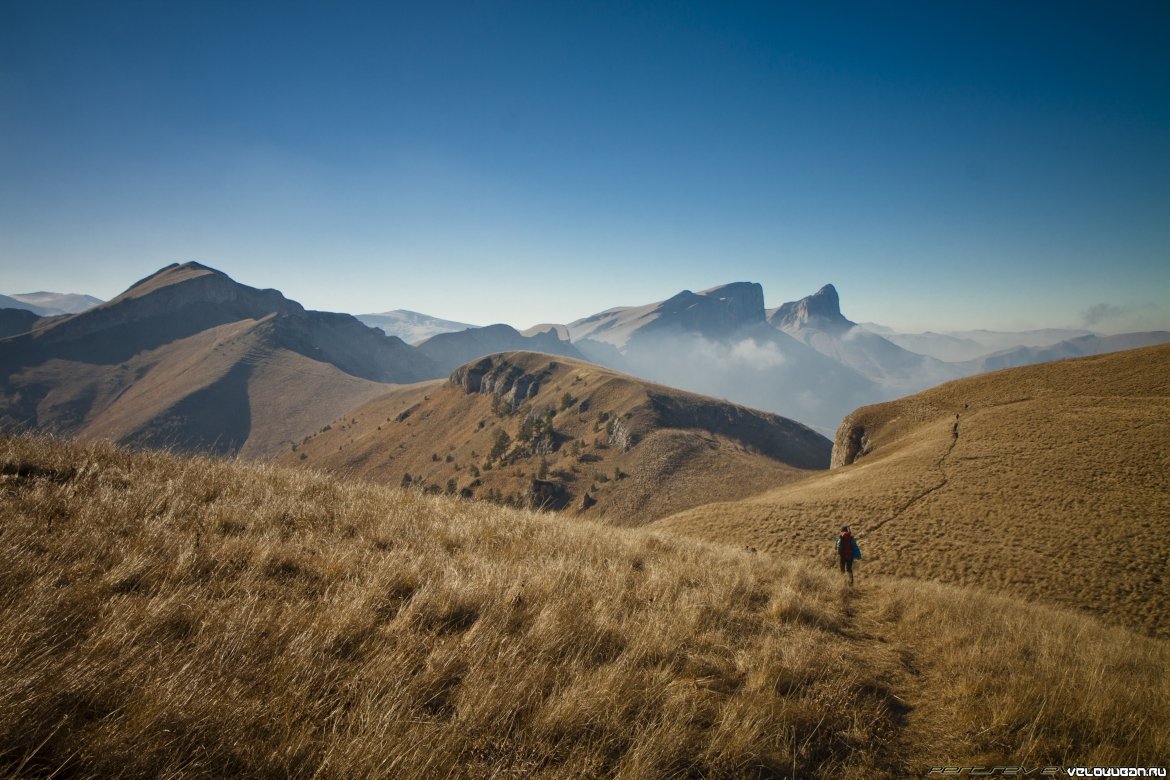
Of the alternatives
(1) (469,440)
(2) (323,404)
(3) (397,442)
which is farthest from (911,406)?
(2) (323,404)

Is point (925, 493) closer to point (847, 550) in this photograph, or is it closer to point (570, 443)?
point (847, 550)

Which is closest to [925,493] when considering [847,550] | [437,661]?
[847,550]

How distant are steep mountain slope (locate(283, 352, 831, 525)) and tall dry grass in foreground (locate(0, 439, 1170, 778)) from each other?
126 ft

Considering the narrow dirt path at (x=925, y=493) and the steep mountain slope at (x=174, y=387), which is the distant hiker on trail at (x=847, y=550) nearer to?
the narrow dirt path at (x=925, y=493)

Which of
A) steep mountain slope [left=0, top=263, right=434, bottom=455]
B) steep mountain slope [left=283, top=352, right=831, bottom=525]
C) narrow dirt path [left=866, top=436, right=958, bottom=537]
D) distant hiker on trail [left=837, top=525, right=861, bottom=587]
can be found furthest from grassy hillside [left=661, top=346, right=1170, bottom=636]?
steep mountain slope [left=0, top=263, right=434, bottom=455]

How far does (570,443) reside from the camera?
81312 millimetres

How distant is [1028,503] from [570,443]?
64914mm

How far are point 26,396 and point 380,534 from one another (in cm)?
24270

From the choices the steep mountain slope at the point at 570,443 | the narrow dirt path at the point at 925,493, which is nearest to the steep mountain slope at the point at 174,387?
the steep mountain slope at the point at 570,443

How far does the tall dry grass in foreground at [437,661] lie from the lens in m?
2.32

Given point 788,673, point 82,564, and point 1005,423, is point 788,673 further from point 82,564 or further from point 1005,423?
point 1005,423

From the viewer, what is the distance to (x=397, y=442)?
10781 centimetres

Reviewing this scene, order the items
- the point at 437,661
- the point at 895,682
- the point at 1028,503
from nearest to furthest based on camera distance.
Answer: the point at 437,661 → the point at 895,682 → the point at 1028,503

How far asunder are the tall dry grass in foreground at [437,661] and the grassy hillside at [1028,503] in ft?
42.5
